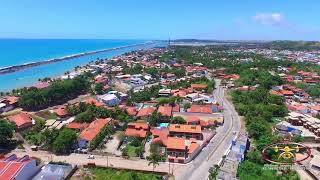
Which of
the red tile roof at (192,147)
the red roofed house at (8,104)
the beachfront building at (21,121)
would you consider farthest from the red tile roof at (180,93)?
the red roofed house at (8,104)

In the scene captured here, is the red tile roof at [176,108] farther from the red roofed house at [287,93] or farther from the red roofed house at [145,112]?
the red roofed house at [287,93]

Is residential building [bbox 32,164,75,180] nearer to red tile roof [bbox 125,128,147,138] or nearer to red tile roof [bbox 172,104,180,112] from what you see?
red tile roof [bbox 125,128,147,138]

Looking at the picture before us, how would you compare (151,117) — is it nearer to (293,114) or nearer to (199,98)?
(199,98)

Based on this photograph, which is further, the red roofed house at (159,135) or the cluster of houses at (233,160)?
the red roofed house at (159,135)

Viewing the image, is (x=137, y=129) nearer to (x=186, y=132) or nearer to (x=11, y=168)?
(x=186, y=132)

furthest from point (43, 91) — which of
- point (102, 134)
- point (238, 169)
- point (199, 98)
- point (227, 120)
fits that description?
point (238, 169)

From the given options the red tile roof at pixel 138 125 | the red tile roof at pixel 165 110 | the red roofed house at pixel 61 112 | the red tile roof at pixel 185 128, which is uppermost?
the red tile roof at pixel 165 110
